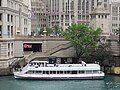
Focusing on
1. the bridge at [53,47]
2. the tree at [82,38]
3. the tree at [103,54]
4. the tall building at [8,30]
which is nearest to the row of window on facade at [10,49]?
the tall building at [8,30]

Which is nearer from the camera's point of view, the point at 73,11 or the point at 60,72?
the point at 60,72

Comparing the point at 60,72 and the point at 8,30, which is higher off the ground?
the point at 8,30

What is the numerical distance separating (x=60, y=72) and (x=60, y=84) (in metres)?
6.94

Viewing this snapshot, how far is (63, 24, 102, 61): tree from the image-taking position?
80750 millimetres

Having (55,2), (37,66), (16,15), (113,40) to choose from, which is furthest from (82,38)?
(55,2)

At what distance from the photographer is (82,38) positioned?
81500mm

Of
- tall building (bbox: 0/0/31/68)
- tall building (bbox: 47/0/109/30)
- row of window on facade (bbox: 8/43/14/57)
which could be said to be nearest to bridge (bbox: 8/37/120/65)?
row of window on facade (bbox: 8/43/14/57)

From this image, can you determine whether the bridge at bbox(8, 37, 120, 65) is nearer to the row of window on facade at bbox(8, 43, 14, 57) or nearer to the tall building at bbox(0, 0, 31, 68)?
the row of window on facade at bbox(8, 43, 14, 57)

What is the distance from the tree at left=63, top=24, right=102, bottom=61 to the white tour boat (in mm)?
7080

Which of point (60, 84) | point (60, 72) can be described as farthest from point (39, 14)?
point (60, 84)

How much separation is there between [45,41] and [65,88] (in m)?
26.3

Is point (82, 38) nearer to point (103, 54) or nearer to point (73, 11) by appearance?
point (103, 54)

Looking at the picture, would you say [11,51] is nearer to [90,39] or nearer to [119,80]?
[90,39]

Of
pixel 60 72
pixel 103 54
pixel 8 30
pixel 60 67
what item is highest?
pixel 8 30
